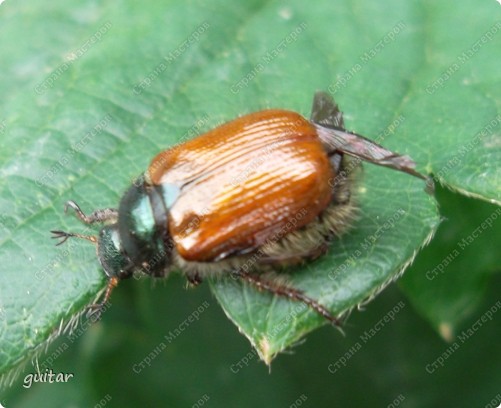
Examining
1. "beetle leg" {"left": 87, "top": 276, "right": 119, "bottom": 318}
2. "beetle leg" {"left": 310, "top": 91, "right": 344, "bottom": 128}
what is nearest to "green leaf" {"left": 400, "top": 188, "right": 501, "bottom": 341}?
"beetle leg" {"left": 310, "top": 91, "right": 344, "bottom": 128}

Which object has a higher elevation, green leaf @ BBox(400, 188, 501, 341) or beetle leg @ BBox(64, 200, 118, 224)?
beetle leg @ BBox(64, 200, 118, 224)

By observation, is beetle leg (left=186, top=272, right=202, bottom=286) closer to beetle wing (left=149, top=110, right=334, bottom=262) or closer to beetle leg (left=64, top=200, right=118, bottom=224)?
beetle wing (left=149, top=110, right=334, bottom=262)

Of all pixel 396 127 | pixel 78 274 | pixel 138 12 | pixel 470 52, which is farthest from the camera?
pixel 138 12

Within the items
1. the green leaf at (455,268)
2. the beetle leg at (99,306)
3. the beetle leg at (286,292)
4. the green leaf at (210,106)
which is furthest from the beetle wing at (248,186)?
the green leaf at (455,268)

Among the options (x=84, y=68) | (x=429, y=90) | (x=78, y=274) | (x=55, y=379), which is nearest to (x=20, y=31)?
(x=84, y=68)

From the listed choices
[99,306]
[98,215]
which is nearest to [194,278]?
[99,306]

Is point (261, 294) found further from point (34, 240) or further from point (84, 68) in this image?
point (84, 68)
